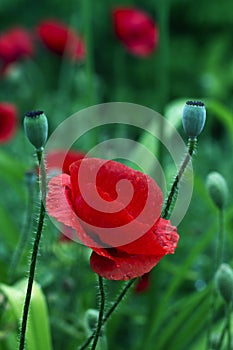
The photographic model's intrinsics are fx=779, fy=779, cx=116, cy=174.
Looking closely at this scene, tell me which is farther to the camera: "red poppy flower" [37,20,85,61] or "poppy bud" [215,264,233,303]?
"red poppy flower" [37,20,85,61]

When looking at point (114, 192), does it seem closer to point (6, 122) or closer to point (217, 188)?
point (217, 188)

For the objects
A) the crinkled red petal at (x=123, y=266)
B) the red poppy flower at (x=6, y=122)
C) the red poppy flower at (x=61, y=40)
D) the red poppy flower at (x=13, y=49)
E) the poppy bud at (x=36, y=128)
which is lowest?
the crinkled red petal at (x=123, y=266)

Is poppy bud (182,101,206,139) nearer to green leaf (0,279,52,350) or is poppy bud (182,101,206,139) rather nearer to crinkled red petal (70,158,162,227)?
crinkled red petal (70,158,162,227)

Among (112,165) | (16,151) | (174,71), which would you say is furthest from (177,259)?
(174,71)

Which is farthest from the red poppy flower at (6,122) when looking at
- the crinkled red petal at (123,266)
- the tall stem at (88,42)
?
the crinkled red petal at (123,266)

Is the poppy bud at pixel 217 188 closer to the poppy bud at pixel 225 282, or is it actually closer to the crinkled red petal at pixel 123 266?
the poppy bud at pixel 225 282

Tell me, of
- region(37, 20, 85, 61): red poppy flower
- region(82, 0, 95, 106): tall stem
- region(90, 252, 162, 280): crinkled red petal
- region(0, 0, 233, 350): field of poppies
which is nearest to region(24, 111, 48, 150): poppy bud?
region(0, 0, 233, 350): field of poppies

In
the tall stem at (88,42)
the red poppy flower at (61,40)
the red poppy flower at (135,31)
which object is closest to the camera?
the tall stem at (88,42)

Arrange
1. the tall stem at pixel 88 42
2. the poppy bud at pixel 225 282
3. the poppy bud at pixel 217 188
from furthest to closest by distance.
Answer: the tall stem at pixel 88 42 < the poppy bud at pixel 217 188 < the poppy bud at pixel 225 282
